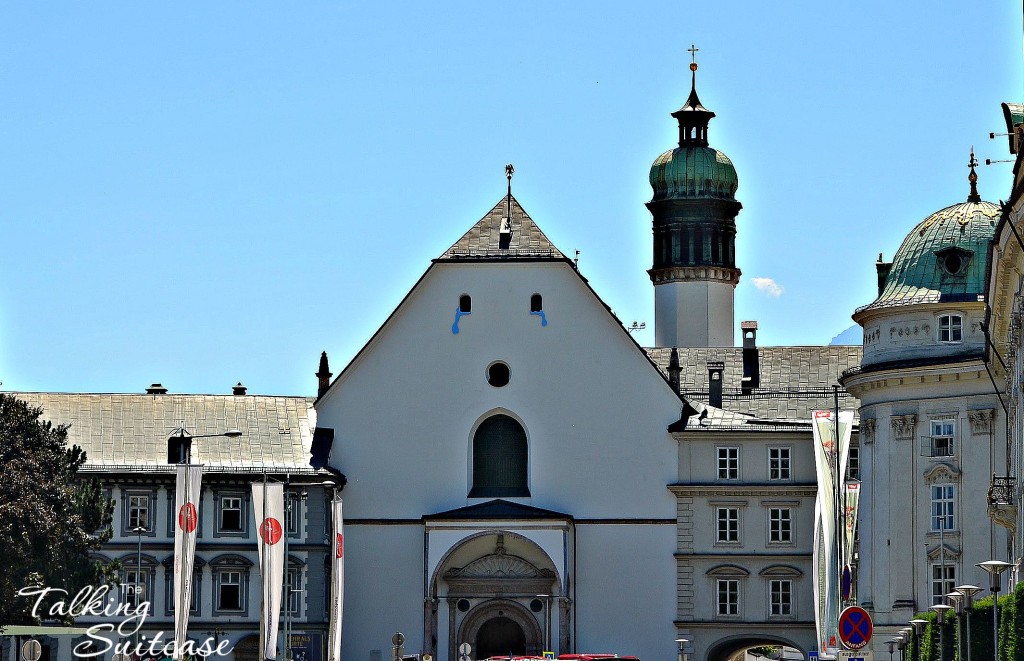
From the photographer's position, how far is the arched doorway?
282ft

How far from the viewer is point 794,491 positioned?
281 ft

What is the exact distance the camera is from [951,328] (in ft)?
256

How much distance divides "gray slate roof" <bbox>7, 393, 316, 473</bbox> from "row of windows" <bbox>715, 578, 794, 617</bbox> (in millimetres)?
15341

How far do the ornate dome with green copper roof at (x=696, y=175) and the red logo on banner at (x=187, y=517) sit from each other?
60.9 m

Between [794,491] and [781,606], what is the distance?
4082 millimetres

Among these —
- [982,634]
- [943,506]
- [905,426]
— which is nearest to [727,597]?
[905,426]

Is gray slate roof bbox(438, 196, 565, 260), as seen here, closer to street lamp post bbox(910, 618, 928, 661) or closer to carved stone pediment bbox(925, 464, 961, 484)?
carved stone pediment bbox(925, 464, 961, 484)

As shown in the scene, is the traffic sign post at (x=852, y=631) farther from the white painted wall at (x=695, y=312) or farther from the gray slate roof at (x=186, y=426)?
the white painted wall at (x=695, y=312)

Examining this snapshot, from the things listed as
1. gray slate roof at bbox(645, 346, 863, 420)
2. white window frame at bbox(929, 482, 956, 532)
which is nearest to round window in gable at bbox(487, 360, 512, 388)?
gray slate roof at bbox(645, 346, 863, 420)

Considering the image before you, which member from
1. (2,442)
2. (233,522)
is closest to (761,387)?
(233,522)

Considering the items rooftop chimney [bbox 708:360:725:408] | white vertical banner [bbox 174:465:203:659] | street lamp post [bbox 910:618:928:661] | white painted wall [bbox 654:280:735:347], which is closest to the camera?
street lamp post [bbox 910:618:928:661]

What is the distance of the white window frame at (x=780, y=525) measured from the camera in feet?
281

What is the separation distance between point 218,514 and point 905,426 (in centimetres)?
2423

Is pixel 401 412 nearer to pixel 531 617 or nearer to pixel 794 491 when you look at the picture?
pixel 531 617
